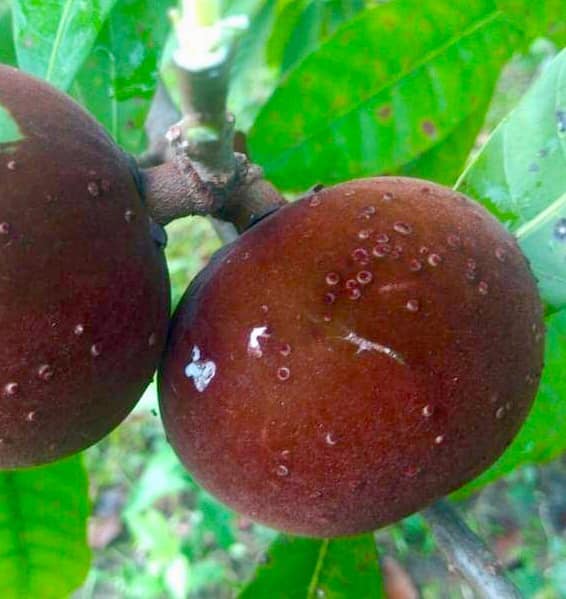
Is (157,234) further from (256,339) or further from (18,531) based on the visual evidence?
(18,531)

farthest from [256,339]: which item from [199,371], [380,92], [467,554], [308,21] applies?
[308,21]

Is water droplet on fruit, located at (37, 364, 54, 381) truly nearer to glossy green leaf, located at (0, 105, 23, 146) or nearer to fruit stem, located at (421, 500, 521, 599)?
glossy green leaf, located at (0, 105, 23, 146)

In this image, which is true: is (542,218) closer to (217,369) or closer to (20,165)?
(217,369)

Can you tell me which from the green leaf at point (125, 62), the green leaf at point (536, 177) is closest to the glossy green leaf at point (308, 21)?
the green leaf at point (125, 62)

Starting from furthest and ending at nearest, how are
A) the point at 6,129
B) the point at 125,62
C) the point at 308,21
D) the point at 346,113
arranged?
the point at 308,21 → the point at 346,113 → the point at 125,62 → the point at 6,129

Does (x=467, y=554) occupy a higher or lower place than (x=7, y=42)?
lower

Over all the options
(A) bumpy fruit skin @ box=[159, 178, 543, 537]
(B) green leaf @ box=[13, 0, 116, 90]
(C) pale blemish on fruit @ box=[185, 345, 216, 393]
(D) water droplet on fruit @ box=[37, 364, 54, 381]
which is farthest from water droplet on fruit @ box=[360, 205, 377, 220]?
(B) green leaf @ box=[13, 0, 116, 90]

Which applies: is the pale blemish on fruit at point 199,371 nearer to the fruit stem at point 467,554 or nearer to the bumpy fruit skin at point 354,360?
the bumpy fruit skin at point 354,360
